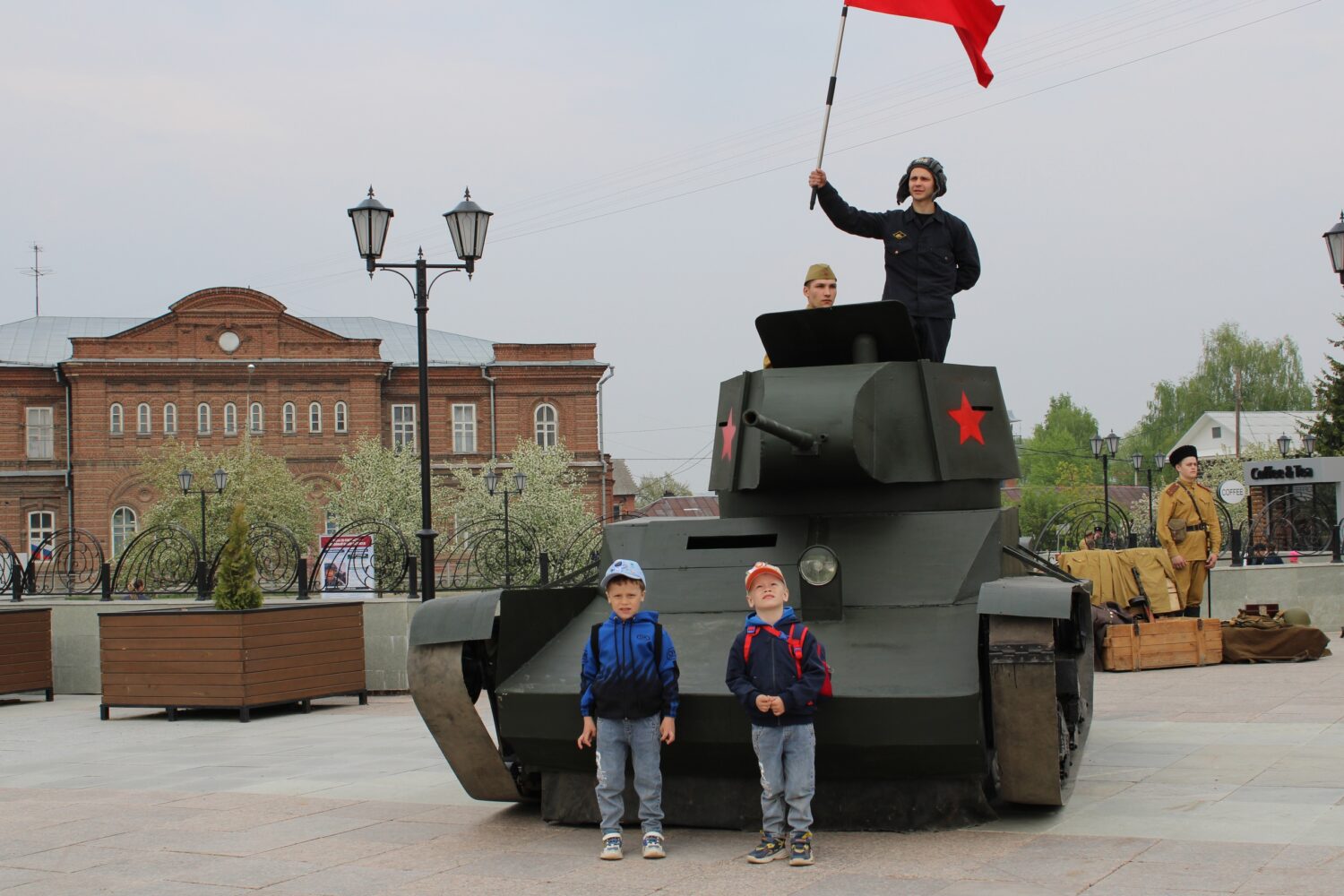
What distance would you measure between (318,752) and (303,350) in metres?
52.3

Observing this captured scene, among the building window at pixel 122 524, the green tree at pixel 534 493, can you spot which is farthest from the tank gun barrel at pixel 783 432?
the building window at pixel 122 524

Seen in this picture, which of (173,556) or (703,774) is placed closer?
(703,774)

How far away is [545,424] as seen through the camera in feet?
205

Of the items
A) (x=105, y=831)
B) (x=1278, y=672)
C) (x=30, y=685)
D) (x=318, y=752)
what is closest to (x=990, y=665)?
(x=105, y=831)

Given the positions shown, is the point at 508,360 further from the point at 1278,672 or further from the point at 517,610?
the point at 517,610

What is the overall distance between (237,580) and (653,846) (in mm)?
7562

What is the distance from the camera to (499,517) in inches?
616

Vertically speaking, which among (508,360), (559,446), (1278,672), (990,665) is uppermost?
(508,360)

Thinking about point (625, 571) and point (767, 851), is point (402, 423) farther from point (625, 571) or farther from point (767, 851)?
point (767, 851)

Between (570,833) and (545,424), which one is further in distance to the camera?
(545,424)

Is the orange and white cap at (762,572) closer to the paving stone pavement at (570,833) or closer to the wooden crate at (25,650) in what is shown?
the paving stone pavement at (570,833)

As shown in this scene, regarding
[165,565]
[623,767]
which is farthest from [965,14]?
[165,565]

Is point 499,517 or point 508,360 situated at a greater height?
point 508,360

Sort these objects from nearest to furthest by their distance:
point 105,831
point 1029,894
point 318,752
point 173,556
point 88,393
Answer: point 1029,894
point 105,831
point 318,752
point 173,556
point 88,393
